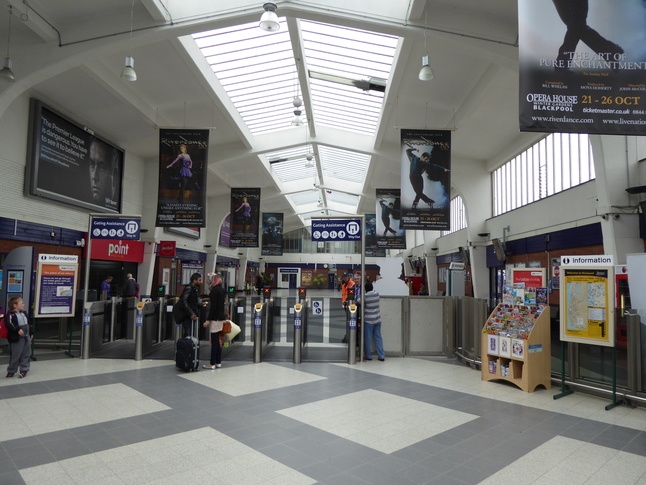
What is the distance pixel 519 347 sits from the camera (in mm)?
6492

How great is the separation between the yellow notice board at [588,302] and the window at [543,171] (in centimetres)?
600

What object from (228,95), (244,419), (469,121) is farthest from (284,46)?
(244,419)

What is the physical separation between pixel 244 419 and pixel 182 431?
71 cm

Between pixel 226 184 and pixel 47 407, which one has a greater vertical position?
pixel 226 184

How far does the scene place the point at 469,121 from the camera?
45.3 ft

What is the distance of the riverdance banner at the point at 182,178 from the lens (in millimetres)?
10648

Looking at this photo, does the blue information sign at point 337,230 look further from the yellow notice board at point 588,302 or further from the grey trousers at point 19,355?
the grey trousers at point 19,355

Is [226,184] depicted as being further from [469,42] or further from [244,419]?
[244,419]

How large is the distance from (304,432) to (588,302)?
4385 millimetres

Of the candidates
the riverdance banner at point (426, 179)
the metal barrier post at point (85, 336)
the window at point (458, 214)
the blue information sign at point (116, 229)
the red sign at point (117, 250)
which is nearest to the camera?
the metal barrier post at point (85, 336)

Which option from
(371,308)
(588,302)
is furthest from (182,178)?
(588,302)

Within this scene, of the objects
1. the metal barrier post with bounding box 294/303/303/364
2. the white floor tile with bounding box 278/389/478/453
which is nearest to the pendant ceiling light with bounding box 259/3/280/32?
the metal barrier post with bounding box 294/303/303/364

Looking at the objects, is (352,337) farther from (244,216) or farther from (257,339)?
(244,216)

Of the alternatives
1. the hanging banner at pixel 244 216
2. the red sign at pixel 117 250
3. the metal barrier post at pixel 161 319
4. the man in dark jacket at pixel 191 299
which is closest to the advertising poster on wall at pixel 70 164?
the red sign at pixel 117 250
